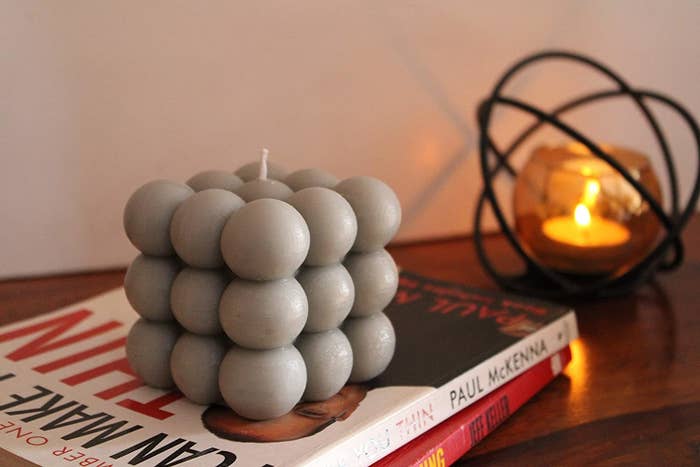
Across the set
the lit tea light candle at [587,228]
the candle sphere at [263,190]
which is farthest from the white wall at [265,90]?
the candle sphere at [263,190]

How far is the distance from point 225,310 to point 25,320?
0.77 feet

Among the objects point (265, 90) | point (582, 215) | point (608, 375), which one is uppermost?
point (265, 90)

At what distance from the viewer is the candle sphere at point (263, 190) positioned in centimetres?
49

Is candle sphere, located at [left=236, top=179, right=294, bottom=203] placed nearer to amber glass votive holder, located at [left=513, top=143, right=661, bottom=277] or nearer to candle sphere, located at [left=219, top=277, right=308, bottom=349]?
candle sphere, located at [left=219, top=277, right=308, bottom=349]

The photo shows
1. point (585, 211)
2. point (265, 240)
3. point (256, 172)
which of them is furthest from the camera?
point (585, 211)

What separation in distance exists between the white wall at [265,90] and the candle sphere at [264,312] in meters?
0.34

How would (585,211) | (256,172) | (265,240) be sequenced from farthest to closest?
(585,211) → (256,172) → (265,240)

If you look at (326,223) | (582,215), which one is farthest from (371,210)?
(582,215)

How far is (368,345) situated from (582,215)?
1.04 ft

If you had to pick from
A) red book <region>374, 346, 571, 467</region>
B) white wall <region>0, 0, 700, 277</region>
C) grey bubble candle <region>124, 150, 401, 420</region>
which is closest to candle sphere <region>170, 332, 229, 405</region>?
grey bubble candle <region>124, 150, 401, 420</region>

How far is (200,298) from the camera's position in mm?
467

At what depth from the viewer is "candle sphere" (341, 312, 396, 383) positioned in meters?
0.50

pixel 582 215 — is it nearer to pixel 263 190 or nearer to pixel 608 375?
pixel 608 375

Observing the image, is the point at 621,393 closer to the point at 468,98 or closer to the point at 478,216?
the point at 478,216
